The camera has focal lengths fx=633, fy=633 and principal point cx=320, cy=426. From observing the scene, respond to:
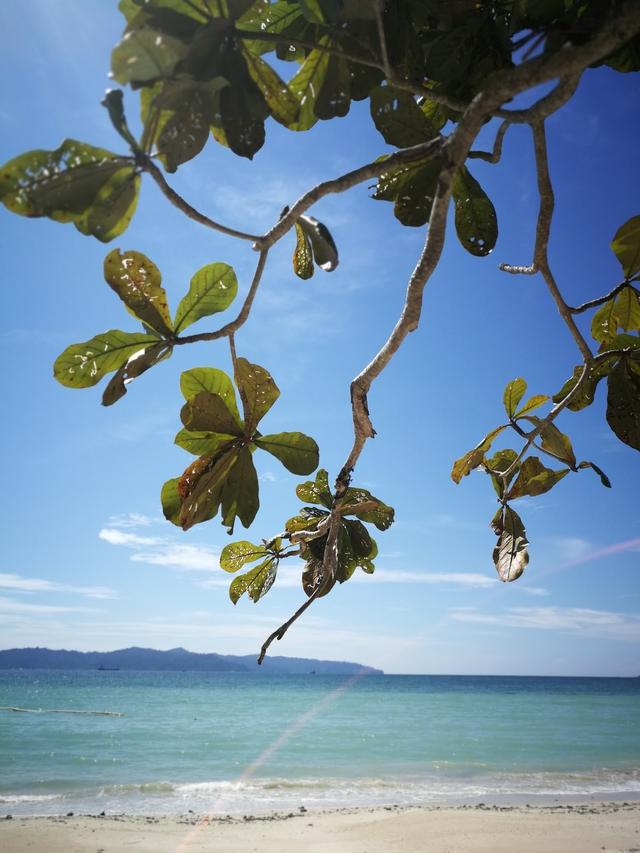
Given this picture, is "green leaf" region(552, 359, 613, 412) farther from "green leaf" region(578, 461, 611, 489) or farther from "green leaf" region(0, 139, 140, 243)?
"green leaf" region(0, 139, 140, 243)

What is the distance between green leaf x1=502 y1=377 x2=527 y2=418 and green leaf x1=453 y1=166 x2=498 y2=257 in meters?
0.35

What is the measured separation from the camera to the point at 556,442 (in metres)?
1.28

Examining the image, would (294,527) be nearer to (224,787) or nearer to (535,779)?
(224,787)

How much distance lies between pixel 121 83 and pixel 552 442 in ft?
3.28

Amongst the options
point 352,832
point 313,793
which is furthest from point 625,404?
point 313,793

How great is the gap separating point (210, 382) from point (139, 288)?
0.80 ft

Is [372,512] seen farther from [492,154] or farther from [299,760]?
[299,760]

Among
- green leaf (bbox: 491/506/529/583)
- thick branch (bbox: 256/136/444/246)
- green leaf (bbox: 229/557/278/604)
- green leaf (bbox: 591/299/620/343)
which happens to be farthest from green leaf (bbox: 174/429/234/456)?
green leaf (bbox: 591/299/620/343)

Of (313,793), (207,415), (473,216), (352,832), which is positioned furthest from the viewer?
(313,793)

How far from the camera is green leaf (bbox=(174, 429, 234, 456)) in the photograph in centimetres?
109

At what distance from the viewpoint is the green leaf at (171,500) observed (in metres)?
1.13

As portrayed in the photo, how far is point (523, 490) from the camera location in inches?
56.0

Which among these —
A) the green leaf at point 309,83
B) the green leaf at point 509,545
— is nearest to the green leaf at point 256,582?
the green leaf at point 509,545

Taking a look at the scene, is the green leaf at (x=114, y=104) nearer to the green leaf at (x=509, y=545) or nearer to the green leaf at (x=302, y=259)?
the green leaf at (x=302, y=259)
